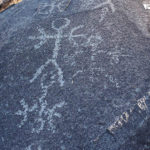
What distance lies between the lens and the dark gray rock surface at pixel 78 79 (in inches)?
51.7

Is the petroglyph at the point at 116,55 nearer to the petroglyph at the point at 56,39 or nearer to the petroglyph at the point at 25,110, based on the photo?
the petroglyph at the point at 56,39

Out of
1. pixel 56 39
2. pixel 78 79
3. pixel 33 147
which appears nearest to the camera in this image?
pixel 33 147

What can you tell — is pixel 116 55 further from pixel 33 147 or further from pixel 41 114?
pixel 33 147

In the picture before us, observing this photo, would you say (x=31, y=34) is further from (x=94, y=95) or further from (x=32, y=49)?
(x=94, y=95)

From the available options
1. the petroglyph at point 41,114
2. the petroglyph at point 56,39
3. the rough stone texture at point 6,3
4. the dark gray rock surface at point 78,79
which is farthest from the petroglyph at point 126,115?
the rough stone texture at point 6,3

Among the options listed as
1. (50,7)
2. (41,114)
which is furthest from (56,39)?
(41,114)

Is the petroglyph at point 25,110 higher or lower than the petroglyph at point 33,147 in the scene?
higher

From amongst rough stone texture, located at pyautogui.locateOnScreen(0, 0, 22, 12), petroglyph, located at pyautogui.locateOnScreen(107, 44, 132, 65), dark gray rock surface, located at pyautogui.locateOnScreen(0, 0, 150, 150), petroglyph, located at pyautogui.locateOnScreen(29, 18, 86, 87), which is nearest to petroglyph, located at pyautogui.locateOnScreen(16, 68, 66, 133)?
dark gray rock surface, located at pyautogui.locateOnScreen(0, 0, 150, 150)

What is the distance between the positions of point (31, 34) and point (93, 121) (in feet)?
3.79

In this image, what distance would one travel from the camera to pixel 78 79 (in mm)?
1593

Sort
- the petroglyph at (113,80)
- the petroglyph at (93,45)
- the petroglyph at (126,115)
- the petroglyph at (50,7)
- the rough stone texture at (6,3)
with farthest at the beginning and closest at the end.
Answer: the rough stone texture at (6,3) < the petroglyph at (50,7) < the petroglyph at (93,45) < the petroglyph at (113,80) < the petroglyph at (126,115)

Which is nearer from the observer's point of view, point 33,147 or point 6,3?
point 33,147

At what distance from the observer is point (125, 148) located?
3.97 ft

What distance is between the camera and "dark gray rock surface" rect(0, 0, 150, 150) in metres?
1.31
